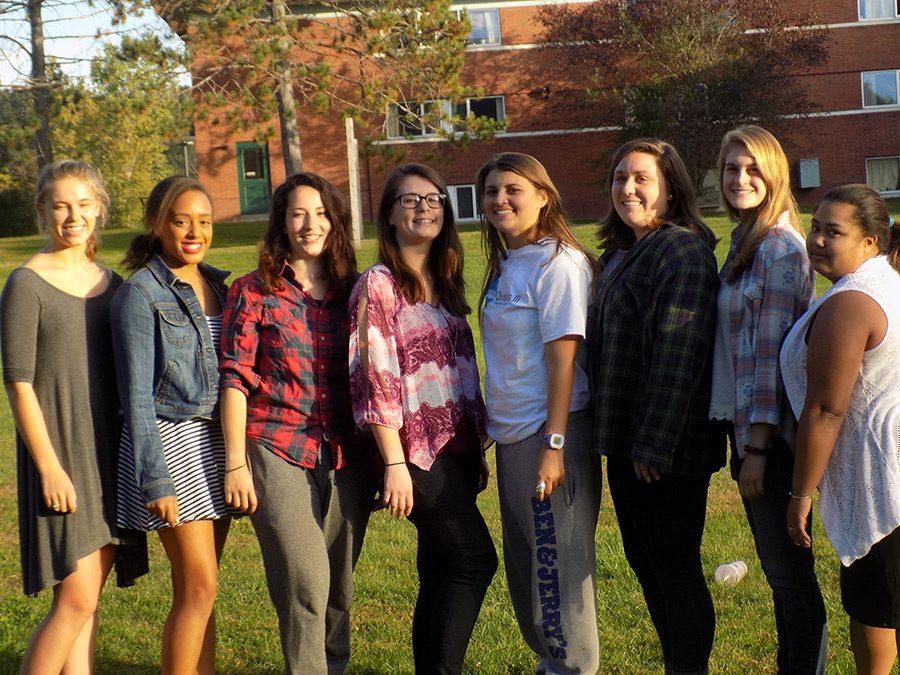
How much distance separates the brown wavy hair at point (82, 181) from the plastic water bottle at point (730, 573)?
130 inches

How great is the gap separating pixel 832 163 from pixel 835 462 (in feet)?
102

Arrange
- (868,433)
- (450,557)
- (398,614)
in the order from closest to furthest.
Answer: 1. (868,433)
2. (450,557)
3. (398,614)

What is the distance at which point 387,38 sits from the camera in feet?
63.8

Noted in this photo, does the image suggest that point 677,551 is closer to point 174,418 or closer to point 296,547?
point 296,547

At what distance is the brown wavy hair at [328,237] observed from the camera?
3.67 m

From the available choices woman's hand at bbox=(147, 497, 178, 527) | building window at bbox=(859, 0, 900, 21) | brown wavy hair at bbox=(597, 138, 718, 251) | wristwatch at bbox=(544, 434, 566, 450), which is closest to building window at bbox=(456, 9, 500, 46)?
building window at bbox=(859, 0, 900, 21)

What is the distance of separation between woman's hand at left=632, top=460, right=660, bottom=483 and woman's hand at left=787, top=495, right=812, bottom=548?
0.44m

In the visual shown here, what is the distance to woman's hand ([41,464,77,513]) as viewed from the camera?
3.34 m

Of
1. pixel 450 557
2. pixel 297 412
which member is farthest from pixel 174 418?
pixel 450 557

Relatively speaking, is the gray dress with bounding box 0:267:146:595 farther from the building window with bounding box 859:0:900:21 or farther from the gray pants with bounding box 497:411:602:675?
the building window with bounding box 859:0:900:21

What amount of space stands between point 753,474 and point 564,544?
26.7 inches

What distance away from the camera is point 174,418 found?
138 inches

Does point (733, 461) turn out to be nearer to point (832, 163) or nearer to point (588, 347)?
point (588, 347)

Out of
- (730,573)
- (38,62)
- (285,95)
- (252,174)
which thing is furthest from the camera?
(252,174)
